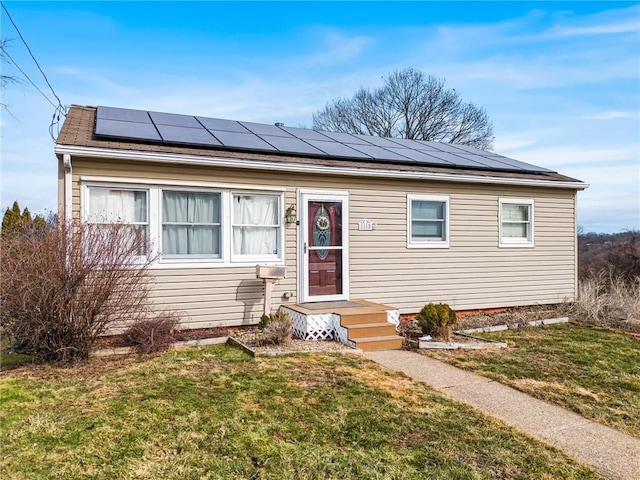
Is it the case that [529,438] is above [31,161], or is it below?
below

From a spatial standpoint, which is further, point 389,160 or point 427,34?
point 427,34

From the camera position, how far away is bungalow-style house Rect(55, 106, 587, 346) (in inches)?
Result: 277

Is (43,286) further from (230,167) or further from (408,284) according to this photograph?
(408,284)

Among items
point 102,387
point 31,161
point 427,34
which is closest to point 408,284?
point 102,387

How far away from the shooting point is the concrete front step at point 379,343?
6809 mm

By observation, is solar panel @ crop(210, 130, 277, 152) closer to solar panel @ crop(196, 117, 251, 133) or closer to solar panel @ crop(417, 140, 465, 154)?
solar panel @ crop(196, 117, 251, 133)

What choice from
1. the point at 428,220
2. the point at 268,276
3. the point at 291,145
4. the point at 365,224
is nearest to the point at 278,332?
the point at 268,276

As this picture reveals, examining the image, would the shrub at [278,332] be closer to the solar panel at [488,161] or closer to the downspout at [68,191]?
the downspout at [68,191]

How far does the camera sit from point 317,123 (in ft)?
98.7

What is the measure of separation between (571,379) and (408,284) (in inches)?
153

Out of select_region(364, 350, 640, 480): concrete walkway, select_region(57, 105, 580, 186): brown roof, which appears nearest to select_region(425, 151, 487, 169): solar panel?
select_region(57, 105, 580, 186): brown roof

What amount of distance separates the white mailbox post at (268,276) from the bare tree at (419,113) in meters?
20.3

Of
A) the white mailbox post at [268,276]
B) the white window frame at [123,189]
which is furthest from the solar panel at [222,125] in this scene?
the white mailbox post at [268,276]

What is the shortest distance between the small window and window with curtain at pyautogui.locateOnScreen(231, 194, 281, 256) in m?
5.21
